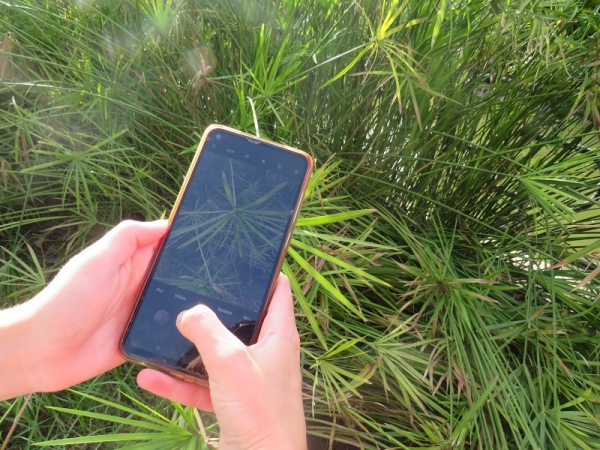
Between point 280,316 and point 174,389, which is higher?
point 280,316

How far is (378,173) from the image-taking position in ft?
3.24

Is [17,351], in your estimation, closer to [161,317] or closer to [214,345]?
[161,317]

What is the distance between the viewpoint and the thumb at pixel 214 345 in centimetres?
50

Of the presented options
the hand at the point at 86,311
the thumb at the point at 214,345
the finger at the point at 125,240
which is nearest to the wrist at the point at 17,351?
the hand at the point at 86,311

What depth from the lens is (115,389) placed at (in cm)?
83

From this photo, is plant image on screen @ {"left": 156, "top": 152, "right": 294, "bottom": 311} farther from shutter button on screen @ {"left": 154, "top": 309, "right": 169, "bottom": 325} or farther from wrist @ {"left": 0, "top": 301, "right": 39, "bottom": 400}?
wrist @ {"left": 0, "top": 301, "right": 39, "bottom": 400}

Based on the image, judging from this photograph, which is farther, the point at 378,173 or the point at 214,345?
the point at 378,173

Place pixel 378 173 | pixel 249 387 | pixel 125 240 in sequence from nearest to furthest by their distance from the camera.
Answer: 1. pixel 249 387
2. pixel 125 240
3. pixel 378 173

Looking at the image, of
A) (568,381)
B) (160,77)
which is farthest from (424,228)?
(160,77)

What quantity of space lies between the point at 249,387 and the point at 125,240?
0.83 feet

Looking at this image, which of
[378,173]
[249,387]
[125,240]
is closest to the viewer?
[249,387]

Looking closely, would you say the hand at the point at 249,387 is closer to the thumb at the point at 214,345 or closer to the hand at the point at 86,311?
the thumb at the point at 214,345

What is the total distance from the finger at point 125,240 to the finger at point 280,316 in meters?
0.18

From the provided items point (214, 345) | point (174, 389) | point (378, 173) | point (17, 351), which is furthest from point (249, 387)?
point (378, 173)
